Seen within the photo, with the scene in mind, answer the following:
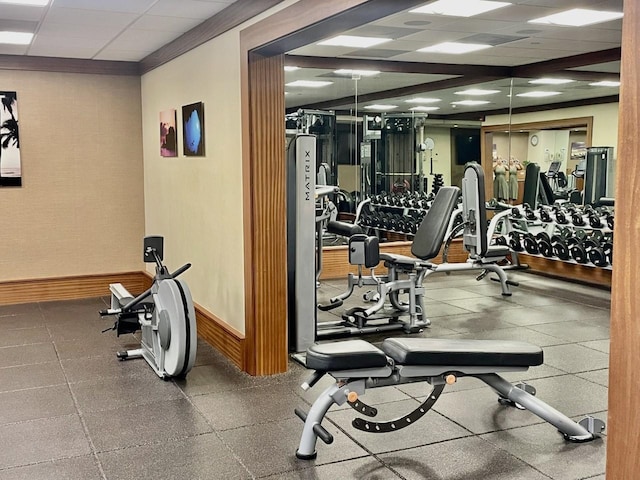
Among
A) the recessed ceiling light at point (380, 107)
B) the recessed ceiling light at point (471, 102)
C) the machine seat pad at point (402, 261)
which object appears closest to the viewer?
the machine seat pad at point (402, 261)

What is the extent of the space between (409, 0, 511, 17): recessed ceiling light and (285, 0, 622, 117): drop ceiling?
0.10 meters

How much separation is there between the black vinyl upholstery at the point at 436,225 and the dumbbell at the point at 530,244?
2.74m

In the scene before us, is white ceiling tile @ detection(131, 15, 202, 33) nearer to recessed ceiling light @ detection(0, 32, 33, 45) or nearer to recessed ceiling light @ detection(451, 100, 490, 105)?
recessed ceiling light @ detection(0, 32, 33, 45)

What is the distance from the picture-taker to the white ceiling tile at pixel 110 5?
12.7 feet

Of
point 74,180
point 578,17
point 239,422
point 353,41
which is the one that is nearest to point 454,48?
point 353,41

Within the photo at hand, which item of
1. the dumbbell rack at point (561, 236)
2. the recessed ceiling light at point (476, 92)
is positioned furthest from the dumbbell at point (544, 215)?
the recessed ceiling light at point (476, 92)

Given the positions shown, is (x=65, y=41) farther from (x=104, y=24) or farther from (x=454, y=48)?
(x=454, y=48)

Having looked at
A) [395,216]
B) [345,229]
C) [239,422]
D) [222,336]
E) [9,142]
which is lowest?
[239,422]

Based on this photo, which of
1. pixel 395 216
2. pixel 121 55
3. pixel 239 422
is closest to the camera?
pixel 239 422

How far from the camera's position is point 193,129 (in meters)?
4.86

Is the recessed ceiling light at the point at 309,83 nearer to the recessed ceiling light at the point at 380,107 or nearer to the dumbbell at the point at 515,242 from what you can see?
the recessed ceiling light at the point at 380,107

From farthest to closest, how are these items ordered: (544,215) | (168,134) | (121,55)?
(544,215), (121,55), (168,134)

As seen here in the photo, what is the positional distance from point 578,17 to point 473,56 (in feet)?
5.53

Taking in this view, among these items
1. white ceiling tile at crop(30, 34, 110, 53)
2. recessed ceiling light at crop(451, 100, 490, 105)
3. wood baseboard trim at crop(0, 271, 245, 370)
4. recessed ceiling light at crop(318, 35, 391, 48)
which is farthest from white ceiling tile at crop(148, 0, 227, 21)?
recessed ceiling light at crop(451, 100, 490, 105)
